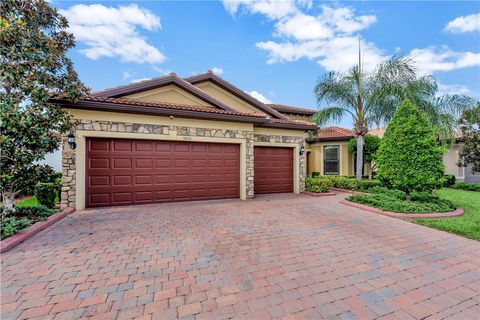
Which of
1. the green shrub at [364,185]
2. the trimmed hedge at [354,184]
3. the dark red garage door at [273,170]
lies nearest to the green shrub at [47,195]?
the dark red garage door at [273,170]

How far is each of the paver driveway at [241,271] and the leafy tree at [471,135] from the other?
12389mm

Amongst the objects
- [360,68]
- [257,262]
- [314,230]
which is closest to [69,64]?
[257,262]

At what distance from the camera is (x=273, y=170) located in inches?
430

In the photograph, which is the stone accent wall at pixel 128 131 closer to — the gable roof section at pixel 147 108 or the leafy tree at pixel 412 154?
the gable roof section at pixel 147 108

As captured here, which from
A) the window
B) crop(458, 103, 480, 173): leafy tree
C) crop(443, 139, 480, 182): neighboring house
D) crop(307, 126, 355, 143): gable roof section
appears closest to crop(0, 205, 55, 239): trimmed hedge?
crop(307, 126, 355, 143): gable roof section

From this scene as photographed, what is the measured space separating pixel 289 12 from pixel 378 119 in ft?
24.8

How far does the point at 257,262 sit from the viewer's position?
3.50 m

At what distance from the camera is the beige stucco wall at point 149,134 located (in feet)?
23.2

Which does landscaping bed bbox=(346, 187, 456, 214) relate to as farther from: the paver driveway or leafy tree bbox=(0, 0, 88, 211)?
leafy tree bbox=(0, 0, 88, 211)

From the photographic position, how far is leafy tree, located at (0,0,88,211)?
4.98m

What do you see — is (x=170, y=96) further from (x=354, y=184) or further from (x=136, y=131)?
(x=354, y=184)

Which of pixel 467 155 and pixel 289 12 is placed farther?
pixel 467 155

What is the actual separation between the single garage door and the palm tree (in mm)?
7104

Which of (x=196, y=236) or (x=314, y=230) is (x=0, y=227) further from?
(x=314, y=230)
